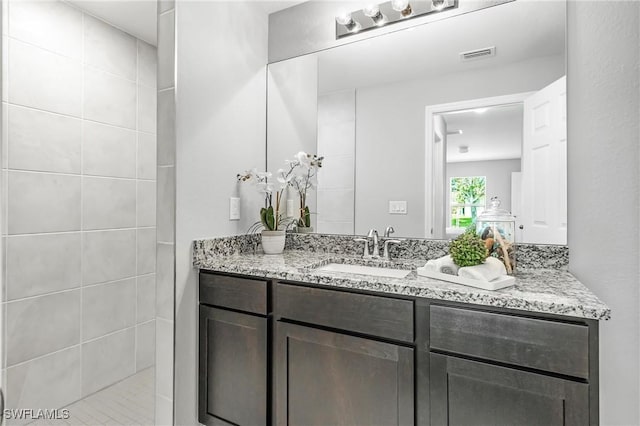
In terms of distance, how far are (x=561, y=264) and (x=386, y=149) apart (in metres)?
0.96

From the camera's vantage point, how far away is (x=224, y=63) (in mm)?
1842

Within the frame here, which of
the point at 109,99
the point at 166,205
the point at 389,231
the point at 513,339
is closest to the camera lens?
the point at 513,339

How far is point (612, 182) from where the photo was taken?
1022 millimetres

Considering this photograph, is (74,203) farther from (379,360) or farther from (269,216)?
(379,360)

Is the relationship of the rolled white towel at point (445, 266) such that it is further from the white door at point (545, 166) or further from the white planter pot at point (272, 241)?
the white planter pot at point (272, 241)

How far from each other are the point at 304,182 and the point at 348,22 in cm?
92

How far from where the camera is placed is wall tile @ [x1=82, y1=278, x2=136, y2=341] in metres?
2.14

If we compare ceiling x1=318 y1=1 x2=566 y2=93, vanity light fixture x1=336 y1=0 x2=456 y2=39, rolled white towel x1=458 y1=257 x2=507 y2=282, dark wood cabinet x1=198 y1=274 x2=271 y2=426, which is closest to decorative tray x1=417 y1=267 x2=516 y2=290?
rolled white towel x1=458 y1=257 x2=507 y2=282

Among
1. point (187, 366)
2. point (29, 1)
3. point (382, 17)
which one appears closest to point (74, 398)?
point (187, 366)

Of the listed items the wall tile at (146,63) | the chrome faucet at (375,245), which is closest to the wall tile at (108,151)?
the wall tile at (146,63)

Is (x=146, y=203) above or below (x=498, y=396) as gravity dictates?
above

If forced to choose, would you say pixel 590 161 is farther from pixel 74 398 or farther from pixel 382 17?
pixel 74 398

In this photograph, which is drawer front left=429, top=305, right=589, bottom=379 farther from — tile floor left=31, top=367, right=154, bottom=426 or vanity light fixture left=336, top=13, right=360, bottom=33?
tile floor left=31, top=367, right=154, bottom=426

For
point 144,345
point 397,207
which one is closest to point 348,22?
point 397,207
